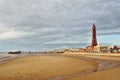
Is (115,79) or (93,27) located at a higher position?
(93,27)

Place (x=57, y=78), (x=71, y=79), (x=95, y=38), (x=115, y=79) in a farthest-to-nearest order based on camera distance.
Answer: (x=95, y=38), (x=57, y=78), (x=71, y=79), (x=115, y=79)

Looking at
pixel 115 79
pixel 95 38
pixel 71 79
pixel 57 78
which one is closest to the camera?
pixel 115 79

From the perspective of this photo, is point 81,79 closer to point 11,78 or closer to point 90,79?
point 90,79

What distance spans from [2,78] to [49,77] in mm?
4591

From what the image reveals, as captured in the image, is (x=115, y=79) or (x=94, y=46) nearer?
(x=115, y=79)

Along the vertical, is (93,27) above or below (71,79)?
above

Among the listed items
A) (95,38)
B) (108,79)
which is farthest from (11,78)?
(95,38)

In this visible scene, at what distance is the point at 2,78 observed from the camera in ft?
68.1

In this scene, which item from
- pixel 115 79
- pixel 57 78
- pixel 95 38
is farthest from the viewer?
pixel 95 38

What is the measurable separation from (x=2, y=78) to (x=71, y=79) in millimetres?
6938

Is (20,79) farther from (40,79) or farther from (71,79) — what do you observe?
(71,79)

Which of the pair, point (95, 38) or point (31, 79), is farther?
point (95, 38)

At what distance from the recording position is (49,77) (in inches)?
816

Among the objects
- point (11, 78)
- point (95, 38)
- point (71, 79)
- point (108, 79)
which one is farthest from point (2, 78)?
point (95, 38)
